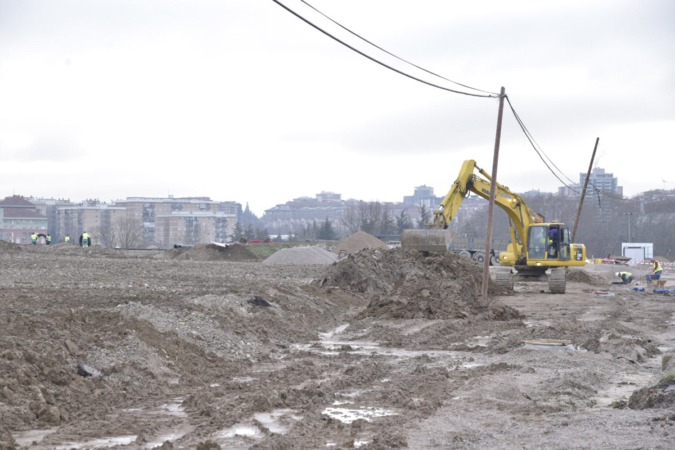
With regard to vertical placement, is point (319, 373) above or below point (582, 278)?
below

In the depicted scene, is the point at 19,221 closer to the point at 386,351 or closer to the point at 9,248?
the point at 9,248

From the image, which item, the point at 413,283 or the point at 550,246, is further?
the point at 550,246

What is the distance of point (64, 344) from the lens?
12039mm

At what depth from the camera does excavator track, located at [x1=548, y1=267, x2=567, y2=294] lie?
32.4 metres

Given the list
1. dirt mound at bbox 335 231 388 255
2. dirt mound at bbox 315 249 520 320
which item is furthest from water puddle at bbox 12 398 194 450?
dirt mound at bbox 335 231 388 255

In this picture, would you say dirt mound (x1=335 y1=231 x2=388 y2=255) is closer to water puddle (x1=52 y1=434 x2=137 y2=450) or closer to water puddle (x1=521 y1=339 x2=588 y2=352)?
water puddle (x1=521 y1=339 x2=588 y2=352)

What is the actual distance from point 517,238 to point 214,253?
28751 millimetres

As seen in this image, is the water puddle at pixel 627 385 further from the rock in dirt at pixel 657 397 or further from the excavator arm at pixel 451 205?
the excavator arm at pixel 451 205

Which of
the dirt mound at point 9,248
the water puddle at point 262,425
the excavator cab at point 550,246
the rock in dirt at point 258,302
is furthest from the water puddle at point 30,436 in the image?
the dirt mound at point 9,248

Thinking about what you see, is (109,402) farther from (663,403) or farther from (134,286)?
(134,286)

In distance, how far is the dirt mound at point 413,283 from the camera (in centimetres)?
2311

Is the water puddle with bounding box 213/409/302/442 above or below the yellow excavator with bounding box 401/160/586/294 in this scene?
below

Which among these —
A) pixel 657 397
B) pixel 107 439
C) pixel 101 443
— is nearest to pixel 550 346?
pixel 657 397

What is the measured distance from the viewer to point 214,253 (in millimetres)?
60156
